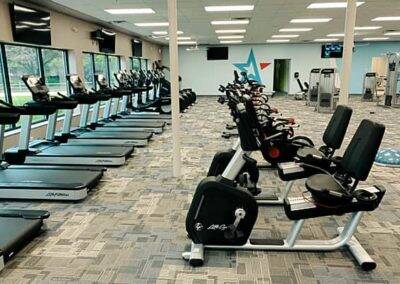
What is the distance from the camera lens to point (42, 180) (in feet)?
13.3

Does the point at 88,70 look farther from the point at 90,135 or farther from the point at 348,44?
the point at 348,44

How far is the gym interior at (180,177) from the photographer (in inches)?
101

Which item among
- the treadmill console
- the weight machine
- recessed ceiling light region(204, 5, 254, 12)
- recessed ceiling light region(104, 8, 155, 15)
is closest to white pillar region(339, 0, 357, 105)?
recessed ceiling light region(204, 5, 254, 12)

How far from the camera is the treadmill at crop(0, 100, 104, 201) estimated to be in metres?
3.81

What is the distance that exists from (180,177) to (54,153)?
226 centimetres

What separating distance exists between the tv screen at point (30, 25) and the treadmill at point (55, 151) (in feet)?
4.08

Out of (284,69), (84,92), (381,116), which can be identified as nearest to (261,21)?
(381,116)

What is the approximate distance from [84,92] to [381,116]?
8.65m

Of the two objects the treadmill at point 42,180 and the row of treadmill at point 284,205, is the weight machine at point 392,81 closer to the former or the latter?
the row of treadmill at point 284,205

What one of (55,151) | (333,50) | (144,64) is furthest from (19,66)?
(333,50)

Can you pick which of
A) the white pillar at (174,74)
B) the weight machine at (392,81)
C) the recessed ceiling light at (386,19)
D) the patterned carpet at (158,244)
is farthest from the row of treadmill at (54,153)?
the weight machine at (392,81)

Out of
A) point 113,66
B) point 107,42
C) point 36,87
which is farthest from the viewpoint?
point 113,66

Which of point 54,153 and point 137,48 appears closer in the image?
point 54,153

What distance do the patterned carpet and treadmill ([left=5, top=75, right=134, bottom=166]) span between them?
1.99 ft
